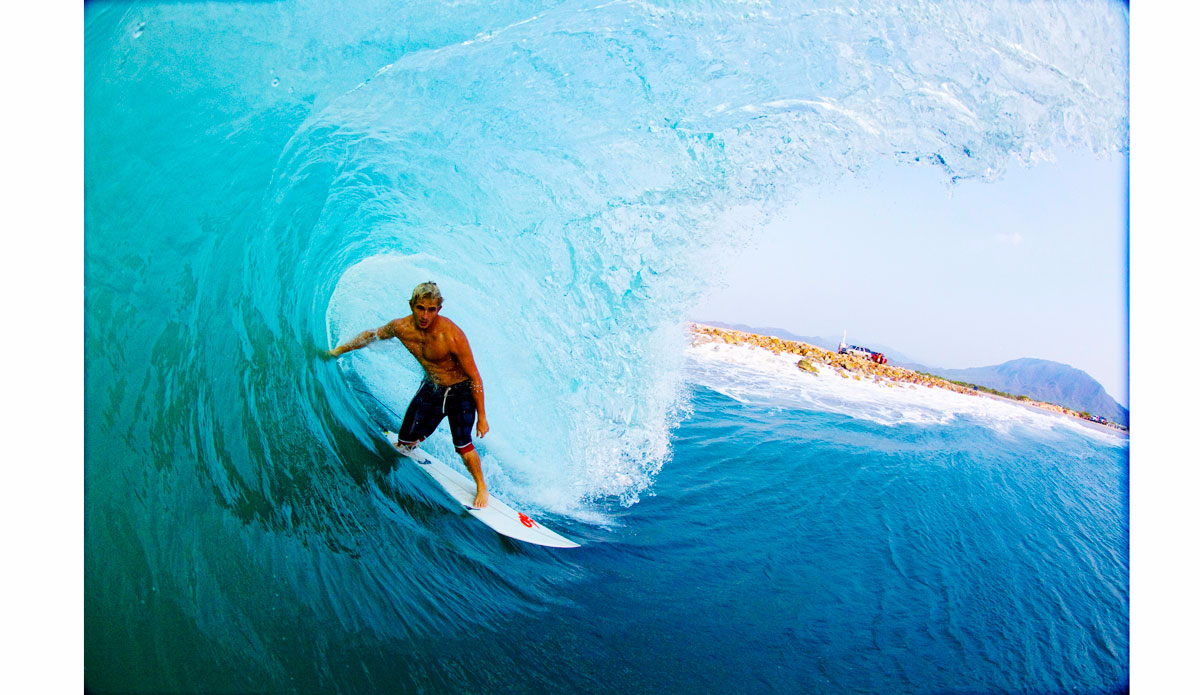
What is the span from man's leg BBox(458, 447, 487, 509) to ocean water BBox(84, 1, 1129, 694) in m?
0.16

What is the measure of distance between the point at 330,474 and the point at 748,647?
88.2 inches

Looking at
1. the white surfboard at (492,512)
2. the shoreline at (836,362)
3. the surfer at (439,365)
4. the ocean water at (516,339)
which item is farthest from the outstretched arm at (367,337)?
the shoreline at (836,362)

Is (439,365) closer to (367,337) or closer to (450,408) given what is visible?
(450,408)

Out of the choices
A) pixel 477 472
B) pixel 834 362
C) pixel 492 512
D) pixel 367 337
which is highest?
pixel 367 337

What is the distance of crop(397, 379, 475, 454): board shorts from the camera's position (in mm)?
2846

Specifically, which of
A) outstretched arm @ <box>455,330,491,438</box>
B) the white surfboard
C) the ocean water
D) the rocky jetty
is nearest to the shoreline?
the rocky jetty

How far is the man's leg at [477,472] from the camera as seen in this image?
2996mm

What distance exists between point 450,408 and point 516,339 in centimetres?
139

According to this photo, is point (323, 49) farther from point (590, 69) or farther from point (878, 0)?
point (878, 0)

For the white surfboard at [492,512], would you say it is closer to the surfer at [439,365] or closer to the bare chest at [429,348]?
the surfer at [439,365]

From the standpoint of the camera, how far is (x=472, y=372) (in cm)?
274

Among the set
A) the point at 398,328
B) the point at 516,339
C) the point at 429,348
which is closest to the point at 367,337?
the point at 398,328

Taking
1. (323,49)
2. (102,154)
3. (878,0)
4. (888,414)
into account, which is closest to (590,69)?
(323,49)

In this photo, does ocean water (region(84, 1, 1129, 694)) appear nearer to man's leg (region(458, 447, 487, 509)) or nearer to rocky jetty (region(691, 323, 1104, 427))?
man's leg (region(458, 447, 487, 509))
